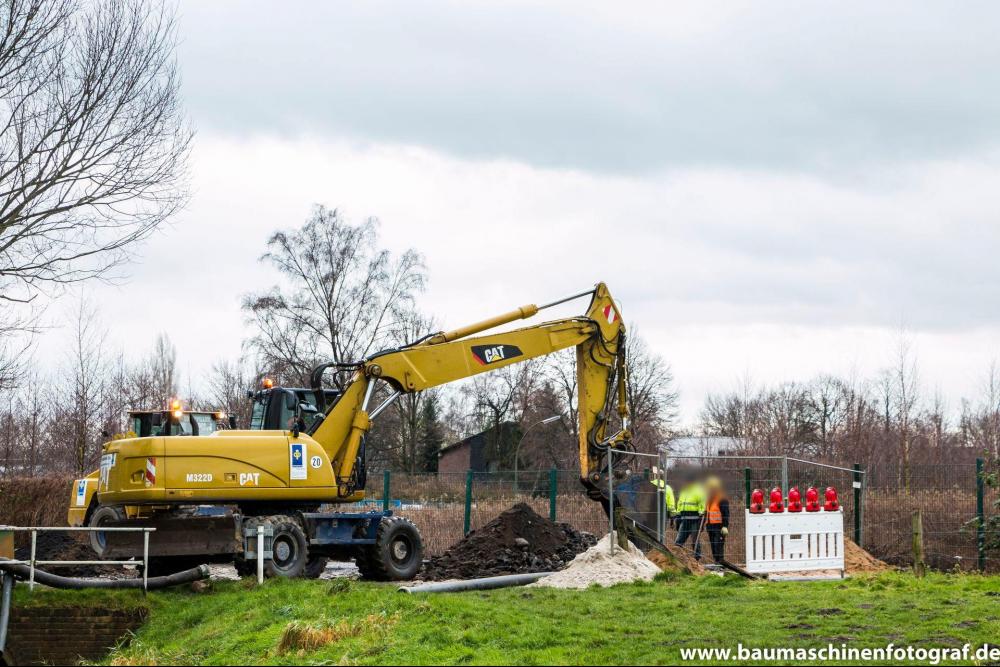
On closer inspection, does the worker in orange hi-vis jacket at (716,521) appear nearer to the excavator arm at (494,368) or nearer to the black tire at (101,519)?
the excavator arm at (494,368)

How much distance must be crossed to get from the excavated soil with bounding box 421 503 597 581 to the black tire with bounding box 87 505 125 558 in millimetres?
5460

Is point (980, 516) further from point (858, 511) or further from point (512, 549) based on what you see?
point (512, 549)

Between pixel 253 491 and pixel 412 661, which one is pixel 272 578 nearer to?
pixel 253 491

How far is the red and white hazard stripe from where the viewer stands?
16.9m

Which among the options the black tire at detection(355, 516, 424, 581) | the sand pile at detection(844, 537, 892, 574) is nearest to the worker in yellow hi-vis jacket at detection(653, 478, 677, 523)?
the sand pile at detection(844, 537, 892, 574)

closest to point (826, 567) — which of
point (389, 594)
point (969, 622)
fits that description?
point (969, 622)

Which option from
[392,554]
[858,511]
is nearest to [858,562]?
[858,511]

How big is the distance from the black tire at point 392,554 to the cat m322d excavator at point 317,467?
2cm

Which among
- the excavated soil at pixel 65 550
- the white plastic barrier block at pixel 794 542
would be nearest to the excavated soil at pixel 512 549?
the white plastic barrier block at pixel 794 542

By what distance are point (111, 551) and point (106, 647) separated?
1.85m

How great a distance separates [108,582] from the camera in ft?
54.2

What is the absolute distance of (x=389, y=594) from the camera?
1357cm

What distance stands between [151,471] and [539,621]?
24.8ft

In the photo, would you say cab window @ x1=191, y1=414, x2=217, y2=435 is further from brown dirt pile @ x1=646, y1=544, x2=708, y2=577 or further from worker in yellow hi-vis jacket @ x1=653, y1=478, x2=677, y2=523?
brown dirt pile @ x1=646, y1=544, x2=708, y2=577
